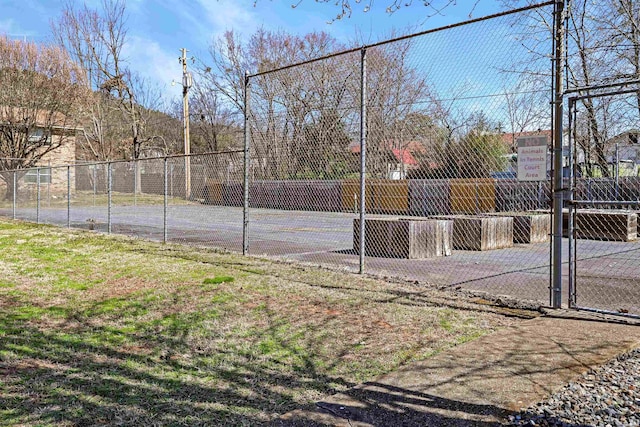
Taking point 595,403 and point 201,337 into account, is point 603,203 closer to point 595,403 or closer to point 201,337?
point 595,403

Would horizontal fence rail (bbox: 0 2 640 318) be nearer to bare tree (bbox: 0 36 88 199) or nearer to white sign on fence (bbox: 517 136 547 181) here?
white sign on fence (bbox: 517 136 547 181)

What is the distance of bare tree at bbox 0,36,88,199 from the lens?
94.8 ft

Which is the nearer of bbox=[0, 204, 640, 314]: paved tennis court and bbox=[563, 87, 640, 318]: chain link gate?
bbox=[563, 87, 640, 318]: chain link gate

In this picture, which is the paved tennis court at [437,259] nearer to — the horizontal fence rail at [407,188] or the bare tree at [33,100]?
the horizontal fence rail at [407,188]

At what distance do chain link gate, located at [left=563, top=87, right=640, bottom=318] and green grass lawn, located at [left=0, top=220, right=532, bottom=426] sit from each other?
1390 millimetres

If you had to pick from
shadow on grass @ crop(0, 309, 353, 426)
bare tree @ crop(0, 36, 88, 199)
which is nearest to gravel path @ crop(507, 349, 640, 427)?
shadow on grass @ crop(0, 309, 353, 426)

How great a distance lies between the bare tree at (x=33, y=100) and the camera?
94.8 ft

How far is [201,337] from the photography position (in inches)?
180

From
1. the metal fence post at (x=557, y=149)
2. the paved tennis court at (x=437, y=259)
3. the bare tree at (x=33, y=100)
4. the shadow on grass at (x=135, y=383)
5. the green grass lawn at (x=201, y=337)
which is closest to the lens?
the shadow on grass at (x=135, y=383)

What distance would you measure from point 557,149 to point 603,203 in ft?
2.68

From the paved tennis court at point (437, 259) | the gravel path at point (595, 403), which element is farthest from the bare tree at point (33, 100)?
the gravel path at point (595, 403)

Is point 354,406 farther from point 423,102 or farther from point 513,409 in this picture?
point 423,102

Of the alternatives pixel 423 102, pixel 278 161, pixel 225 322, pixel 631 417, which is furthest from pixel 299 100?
pixel 631 417

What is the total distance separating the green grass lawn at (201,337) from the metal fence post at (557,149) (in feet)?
2.47
